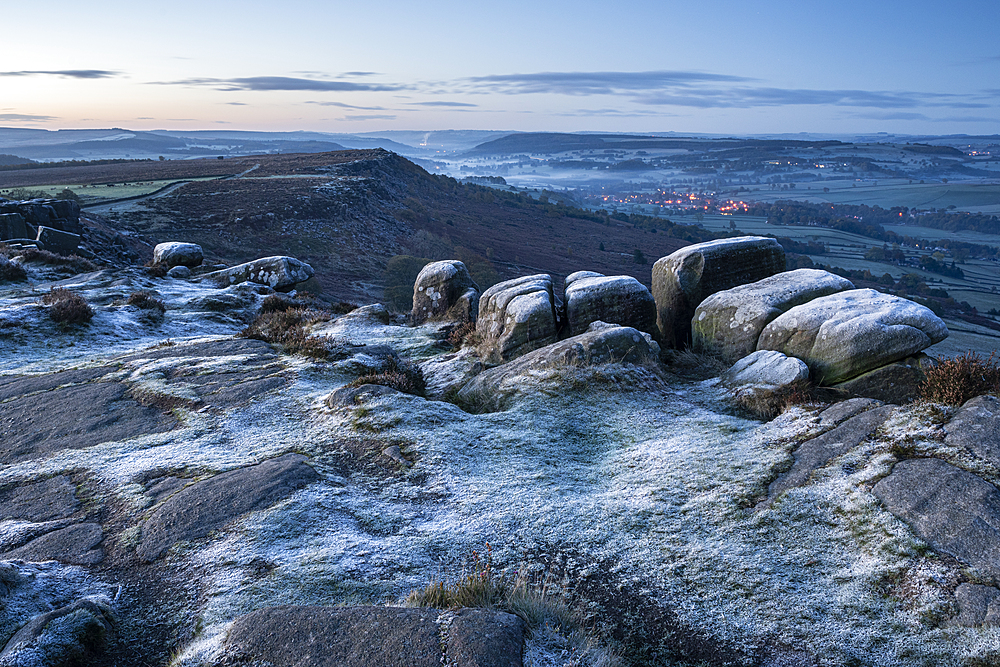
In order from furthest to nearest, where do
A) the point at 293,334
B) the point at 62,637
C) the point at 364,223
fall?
the point at 364,223 → the point at 293,334 → the point at 62,637

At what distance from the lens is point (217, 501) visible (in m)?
8.35

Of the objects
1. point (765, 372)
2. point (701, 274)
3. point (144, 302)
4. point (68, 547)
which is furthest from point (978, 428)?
point (144, 302)

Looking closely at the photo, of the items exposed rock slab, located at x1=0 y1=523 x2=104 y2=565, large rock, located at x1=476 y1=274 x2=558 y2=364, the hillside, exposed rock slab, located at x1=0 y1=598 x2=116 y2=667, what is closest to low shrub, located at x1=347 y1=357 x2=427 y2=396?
large rock, located at x1=476 y1=274 x2=558 y2=364

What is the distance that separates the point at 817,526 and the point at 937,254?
20494cm

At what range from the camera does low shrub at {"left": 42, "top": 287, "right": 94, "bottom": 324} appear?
65.4 feet

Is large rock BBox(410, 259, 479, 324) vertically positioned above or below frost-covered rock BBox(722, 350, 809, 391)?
above

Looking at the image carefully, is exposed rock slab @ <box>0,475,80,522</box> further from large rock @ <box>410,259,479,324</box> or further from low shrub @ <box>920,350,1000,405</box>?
large rock @ <box>410,259,479,324</box>

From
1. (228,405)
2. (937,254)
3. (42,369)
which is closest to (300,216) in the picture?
(42,369)

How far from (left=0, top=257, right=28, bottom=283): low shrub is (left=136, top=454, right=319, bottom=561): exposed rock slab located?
26.4 meters

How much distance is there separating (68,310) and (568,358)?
62.0 ft

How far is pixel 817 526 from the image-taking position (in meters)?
7.61

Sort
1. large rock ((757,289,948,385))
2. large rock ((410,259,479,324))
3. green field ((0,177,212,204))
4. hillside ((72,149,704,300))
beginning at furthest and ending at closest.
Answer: green field ((0,177,212,204)), hillside ((72,149,704,300)), large rock ((410,259,479,324)), large rock ((757,289,948,385))

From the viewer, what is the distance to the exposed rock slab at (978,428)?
7980 mm

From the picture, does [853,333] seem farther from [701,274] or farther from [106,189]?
[106,189]
